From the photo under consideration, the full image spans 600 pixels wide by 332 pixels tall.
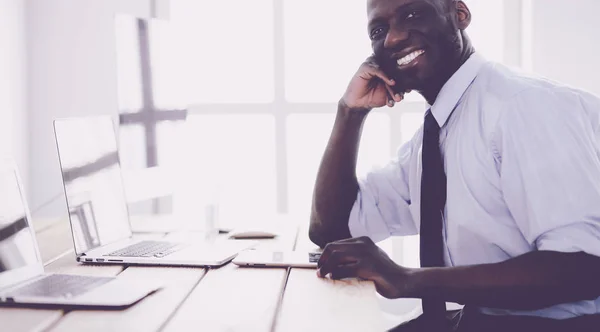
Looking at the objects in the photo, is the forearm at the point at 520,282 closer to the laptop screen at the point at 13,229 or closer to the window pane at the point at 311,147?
the laptop screen at the point at 13,229

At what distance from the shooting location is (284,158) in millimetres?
3404

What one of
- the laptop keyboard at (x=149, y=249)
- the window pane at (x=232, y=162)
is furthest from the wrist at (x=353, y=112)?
the window pane at (x=232, y=162)

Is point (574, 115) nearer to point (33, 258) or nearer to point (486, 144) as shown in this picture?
point (486, 144)

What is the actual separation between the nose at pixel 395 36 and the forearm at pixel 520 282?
613 mm

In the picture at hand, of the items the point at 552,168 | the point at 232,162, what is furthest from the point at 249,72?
the point at 552,168

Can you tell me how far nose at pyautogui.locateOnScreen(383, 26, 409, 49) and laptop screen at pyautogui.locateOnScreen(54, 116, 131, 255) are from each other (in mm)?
877

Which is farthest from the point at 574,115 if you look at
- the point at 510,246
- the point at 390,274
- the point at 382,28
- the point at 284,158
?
the point at 284,158

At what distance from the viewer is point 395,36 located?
142cm

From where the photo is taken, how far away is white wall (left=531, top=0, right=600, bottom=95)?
3.13 m

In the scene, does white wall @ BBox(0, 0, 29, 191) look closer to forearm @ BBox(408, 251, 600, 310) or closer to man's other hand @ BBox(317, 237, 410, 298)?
man's other hand @ BBox(317, 237, 410, 298)

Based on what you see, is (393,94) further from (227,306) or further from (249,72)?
(249,72)

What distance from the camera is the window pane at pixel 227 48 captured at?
3393 mm

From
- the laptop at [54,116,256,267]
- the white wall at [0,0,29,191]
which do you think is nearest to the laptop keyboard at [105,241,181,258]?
the laptop at [54,116,256,267]

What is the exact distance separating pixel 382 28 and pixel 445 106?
0.29 m
